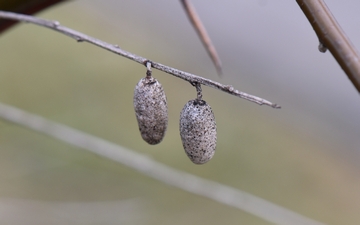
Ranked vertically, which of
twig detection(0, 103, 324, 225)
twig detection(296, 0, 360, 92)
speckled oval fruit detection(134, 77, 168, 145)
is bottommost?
twig detection(296, 0, 360, 92)

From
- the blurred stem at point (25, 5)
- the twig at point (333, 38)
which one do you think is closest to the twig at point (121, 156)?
the blurred stem at point (25, 5)

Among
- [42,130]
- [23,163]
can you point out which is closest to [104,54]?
[23,163]

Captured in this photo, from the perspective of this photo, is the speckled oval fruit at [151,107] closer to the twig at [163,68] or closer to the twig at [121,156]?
the twig at [163,68]

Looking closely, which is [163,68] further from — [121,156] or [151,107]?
[121,156]

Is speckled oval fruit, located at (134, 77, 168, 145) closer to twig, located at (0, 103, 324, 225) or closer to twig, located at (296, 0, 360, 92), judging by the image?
twig, located at (296, 0, 360, 92)

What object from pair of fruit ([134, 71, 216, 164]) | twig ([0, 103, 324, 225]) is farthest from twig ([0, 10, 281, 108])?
twig ([0, 103, 324, 225])

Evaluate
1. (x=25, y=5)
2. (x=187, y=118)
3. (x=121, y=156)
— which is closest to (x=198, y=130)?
(x=187, y=118)
